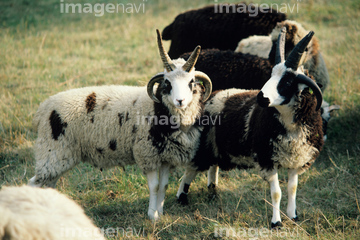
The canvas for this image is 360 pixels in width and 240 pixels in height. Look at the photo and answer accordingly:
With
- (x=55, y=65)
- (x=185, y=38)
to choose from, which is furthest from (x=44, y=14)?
(x=185, y=38)

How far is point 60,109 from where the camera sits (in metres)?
5.18

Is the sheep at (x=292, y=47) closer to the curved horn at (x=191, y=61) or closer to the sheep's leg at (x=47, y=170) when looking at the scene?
the curved horn at (x=191, y=61)

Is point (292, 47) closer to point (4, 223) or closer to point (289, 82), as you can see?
point (289, 82)

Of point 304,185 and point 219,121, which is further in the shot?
point 304,185

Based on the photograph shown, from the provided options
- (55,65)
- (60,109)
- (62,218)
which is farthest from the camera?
(55,65)

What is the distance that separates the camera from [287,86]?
4363mm

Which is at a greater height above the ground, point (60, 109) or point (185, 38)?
point (185, 38)

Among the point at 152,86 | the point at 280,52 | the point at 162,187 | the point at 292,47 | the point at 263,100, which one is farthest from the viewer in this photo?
the point at 292,47

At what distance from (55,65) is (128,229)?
607cm

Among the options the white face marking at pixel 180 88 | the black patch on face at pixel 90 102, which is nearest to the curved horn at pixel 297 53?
the white face marking at pixel 180 88

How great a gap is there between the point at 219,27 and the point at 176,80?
3892 mm

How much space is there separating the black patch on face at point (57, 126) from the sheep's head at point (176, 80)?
48.6 inches

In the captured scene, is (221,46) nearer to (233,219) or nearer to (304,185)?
(304,185)

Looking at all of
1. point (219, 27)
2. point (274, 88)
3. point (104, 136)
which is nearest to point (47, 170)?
point (104, 136)
